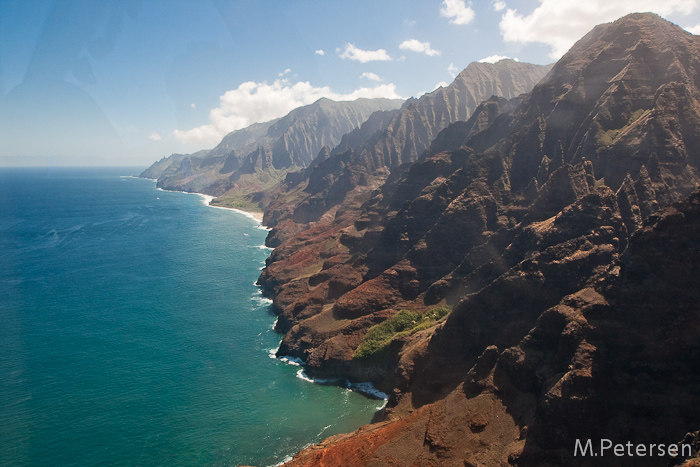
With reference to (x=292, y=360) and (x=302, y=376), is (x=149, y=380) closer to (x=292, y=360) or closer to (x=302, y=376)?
(x=292, y=360)

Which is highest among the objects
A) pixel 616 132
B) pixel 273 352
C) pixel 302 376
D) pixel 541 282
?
pixel 616 132

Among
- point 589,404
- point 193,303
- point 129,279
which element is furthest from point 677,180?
point 129,279

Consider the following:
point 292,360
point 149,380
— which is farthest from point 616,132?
point 149,380

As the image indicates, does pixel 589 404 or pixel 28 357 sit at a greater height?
pixel 589 404

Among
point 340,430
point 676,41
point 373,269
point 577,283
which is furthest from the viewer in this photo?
point 373,269

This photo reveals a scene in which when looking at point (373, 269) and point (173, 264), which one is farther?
point (173, 264)

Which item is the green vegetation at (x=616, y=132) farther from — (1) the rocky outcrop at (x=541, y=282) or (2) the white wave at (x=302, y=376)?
(2) the white wave at (x=302, y=376)

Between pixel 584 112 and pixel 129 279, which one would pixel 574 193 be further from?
pixel 129 279
